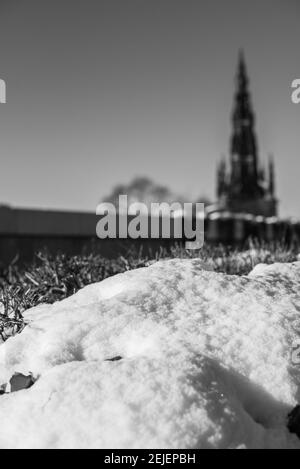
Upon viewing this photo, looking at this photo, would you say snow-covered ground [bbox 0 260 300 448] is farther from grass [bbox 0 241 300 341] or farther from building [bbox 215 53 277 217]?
building [bbox 215 53 277 217]

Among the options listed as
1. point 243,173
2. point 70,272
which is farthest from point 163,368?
point 243,173

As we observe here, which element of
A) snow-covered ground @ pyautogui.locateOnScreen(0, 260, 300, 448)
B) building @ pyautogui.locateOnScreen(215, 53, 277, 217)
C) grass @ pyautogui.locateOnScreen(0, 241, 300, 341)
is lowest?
snow-covered ground @ pyautogui.locateOnScreen(0, 260, 300, 448)

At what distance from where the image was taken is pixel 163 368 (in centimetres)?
207

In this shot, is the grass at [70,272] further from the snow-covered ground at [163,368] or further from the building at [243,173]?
the building at [243,173]


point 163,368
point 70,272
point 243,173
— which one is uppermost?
point 243,173

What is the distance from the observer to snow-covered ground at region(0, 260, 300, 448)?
188cm

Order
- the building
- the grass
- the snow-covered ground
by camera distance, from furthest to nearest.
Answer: the building
the grass
the snow-covered ground

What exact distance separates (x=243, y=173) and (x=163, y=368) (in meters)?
78.9

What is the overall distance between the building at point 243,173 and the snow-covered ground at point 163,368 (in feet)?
242

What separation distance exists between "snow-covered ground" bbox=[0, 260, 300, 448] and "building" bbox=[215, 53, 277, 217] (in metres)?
73.7

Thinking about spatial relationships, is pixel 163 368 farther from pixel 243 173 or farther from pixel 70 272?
pixel 243 173

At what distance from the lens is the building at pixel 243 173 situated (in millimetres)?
78125

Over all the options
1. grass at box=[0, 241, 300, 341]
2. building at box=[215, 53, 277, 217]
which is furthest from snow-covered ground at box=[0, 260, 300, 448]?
building at box=[215, 53, 277, 217]
